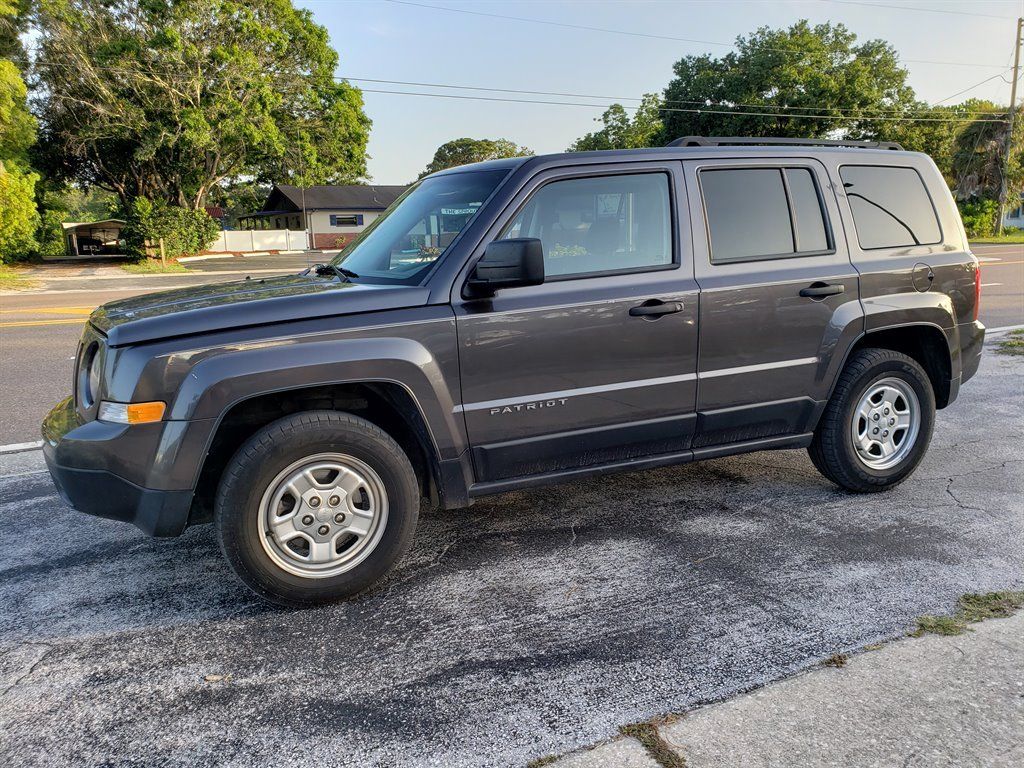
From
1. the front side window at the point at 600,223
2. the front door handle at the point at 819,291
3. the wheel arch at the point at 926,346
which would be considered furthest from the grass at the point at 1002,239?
the front side window at the point at 600,223

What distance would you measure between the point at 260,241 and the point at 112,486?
5367cm

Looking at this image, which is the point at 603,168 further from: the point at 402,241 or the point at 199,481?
the point at 199,481

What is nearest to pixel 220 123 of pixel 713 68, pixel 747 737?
pixel 713 68

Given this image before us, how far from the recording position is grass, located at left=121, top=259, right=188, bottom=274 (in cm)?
3148

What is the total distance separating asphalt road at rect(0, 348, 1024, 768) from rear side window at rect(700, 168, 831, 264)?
147cm

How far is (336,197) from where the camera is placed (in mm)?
64312

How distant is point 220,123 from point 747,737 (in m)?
35.2

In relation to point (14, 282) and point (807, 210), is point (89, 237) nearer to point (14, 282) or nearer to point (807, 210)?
point (14, 282)

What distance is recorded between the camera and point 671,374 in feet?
12.7

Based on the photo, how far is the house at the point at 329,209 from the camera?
204 ft

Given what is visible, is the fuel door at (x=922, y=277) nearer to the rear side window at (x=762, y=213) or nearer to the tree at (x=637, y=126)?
the rear side window at (x=762, y=213)

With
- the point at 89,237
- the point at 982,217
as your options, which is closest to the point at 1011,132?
the point at 982,217

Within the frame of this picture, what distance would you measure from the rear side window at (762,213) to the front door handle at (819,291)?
206 millimetres

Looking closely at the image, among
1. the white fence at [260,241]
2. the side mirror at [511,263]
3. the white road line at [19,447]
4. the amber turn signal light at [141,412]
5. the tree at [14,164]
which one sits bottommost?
the white road line at [19,447]
